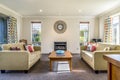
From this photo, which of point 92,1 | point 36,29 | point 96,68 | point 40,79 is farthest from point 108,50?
point 36,29

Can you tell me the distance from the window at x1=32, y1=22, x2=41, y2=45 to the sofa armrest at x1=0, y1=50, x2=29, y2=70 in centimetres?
500

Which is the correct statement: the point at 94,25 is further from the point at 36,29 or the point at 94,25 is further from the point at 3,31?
the point at 3,31

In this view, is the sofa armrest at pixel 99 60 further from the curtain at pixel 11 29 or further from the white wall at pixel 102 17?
the curtain at pixel 11 29

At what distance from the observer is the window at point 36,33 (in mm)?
9453

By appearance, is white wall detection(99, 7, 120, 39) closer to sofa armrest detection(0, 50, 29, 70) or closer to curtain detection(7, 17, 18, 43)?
sofa armrest detection(0, 50, 29, 70)

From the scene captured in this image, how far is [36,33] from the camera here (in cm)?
947

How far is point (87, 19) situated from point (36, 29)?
3.42 meters

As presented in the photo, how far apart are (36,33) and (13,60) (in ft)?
16.7

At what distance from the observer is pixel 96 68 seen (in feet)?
14.9

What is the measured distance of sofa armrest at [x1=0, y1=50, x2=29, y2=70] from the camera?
A: 448cm

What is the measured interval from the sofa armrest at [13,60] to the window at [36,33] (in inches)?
197

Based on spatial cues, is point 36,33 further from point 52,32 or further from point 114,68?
point 114,68

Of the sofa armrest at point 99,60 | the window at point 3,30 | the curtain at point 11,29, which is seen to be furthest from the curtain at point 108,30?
the window at point 3,30

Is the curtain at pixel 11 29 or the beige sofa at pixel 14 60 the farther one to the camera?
the curtain at pixel 11 29
